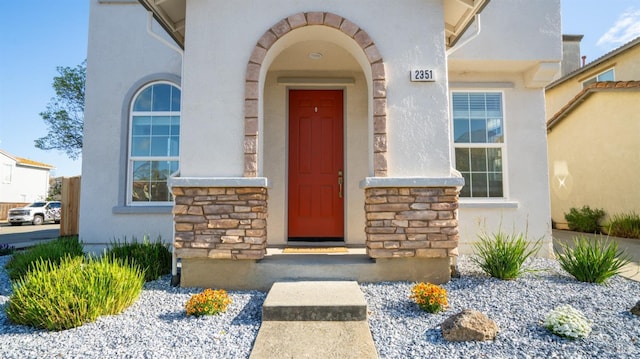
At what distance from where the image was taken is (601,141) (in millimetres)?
9258

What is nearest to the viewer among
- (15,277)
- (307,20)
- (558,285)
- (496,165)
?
(558,285)

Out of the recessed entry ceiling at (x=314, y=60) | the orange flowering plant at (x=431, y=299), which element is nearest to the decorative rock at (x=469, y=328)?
the orange flowering plant at (x=431, y=299)

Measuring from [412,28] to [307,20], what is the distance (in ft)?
4.34

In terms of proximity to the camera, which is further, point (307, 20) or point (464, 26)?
point (464, 26)

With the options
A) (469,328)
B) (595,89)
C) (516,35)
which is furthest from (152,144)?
(595,89)

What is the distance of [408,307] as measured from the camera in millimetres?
3367

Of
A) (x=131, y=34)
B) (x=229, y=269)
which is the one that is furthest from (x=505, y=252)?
(x=131, y=34)

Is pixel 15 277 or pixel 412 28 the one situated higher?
pixel 412 28

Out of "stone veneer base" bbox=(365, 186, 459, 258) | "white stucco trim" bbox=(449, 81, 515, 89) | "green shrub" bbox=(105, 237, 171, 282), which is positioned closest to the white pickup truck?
"green shrub" bbox=(105, 237, 171, 282)

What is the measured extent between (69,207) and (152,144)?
2798 mm

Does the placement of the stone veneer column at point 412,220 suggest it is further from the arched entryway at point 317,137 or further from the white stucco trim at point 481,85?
the white stucco trim at point 481,85

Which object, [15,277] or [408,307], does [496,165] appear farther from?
[15,277]

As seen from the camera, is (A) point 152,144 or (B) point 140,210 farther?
(A) point 152,144

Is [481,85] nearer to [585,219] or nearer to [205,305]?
[205,305]
